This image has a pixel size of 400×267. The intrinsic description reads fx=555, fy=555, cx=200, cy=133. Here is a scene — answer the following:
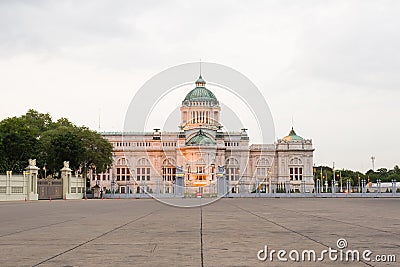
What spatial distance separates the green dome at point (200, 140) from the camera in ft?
524

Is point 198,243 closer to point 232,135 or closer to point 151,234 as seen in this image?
point 151,234

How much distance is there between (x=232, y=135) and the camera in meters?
184

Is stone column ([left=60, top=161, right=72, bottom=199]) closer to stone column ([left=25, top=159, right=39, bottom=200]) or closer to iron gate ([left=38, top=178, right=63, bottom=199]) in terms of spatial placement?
iron gate ([left=38, top=178, right=63, bottom=199])

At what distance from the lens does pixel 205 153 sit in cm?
16000

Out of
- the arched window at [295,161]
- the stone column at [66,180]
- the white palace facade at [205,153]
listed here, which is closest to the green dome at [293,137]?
the white palace facade at [205,153]

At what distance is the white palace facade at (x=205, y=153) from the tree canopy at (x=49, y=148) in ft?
227

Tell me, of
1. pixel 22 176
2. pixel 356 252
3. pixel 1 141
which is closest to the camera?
pixel 356 252

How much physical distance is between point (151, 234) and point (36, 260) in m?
5.37

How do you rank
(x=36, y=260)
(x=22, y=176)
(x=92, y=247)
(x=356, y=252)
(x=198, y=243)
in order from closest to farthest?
(x=36, y=260) → (x=356, y=252) → (x=92, y=247) → (x=198, y=243) → (x=22, y=176)

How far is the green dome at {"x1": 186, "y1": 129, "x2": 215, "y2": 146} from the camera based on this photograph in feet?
524

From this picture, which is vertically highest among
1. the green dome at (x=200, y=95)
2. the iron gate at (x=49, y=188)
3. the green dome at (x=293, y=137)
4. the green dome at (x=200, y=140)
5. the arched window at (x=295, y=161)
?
the green dome at (x=200, y=95)

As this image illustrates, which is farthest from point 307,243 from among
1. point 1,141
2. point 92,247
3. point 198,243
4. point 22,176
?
point 1,141

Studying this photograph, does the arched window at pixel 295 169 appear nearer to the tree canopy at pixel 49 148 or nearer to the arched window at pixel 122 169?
the arched window at pixel 122 169

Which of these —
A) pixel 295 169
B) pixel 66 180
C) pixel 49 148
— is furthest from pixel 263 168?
pixel 66 180
